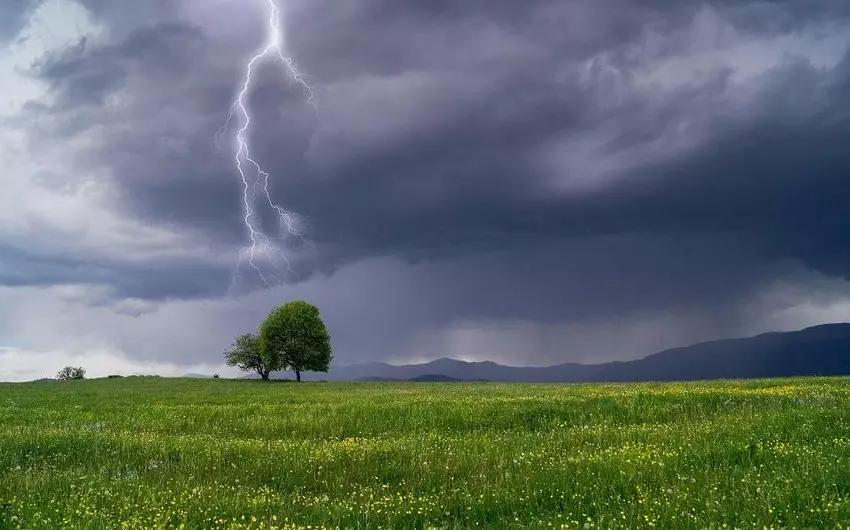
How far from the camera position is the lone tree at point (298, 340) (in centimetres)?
9469

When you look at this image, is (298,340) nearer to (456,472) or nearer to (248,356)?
(248,356)

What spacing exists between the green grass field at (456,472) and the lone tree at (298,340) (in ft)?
253

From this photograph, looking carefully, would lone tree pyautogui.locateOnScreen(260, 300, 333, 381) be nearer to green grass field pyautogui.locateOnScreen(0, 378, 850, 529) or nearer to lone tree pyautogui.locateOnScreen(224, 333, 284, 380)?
lone tree pyautogui.locateOnScreen(224, 333, 284, 380)

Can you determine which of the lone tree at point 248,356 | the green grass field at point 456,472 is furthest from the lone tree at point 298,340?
the green grass field at point 456,472

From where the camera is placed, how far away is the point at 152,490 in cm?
1004

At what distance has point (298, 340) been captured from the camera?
94.3m

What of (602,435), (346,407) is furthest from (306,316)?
(602,435)

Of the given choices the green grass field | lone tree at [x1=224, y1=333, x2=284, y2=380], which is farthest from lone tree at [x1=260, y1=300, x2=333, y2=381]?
the green grass field

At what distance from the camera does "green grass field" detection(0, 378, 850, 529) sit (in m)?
8.34

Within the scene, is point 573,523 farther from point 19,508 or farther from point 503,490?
point 19,508

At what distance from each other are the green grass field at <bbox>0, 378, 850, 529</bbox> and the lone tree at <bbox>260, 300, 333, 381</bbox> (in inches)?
3034

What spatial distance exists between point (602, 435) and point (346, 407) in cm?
965

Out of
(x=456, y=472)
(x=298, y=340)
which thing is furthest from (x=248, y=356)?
(x=456, y=472)

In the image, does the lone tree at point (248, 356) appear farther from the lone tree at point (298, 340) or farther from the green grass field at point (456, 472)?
the green grass field at point (456, 472)
